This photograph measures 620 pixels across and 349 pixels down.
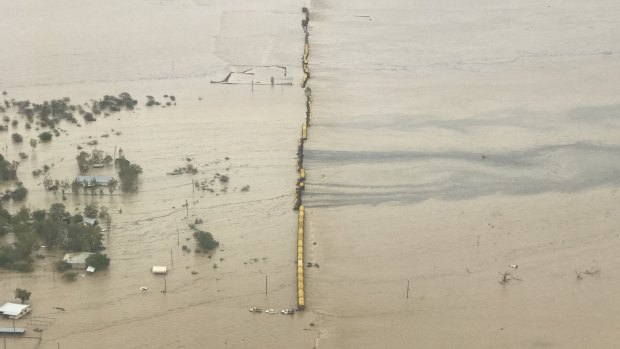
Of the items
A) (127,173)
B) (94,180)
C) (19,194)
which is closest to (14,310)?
(19,194)

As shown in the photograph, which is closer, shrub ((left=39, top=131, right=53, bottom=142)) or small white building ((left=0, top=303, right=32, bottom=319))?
small white building ((left=0, top=303, right=32, bottom=319))

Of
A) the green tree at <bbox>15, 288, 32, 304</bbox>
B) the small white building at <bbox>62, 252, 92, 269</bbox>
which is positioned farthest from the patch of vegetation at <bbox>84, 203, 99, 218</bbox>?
the green tree at <bbox>15, 288, 32, 304</bbox>

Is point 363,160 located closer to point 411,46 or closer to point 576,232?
point 576,232

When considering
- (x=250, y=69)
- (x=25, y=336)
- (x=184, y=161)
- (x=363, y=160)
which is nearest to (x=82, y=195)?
(x=184, y=161)

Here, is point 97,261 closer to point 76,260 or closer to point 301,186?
point 76,260

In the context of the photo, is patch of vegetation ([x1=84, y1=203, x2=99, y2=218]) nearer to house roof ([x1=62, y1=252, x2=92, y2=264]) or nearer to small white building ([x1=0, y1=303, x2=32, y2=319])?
house roof ([x1=62, y1=252, x2=92, y2=264])

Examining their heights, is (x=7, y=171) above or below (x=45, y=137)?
below
